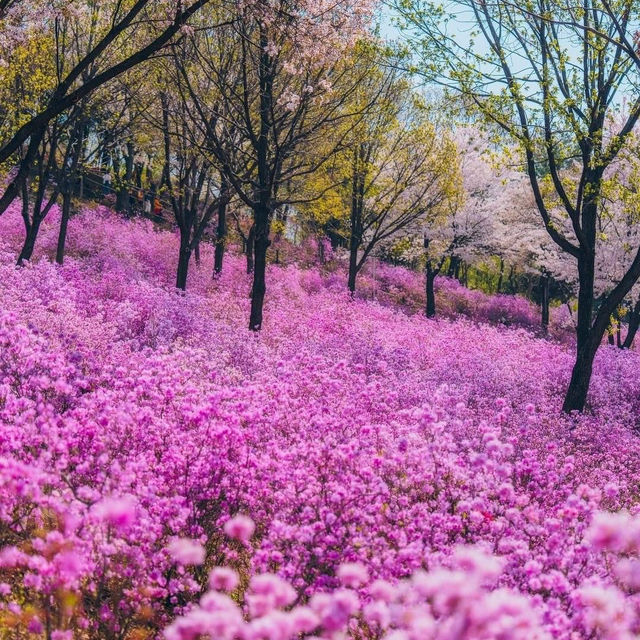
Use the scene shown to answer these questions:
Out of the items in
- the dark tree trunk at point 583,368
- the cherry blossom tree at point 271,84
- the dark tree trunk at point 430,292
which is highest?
the cherry blossom tree at point 271,84

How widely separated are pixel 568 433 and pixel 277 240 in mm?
31330

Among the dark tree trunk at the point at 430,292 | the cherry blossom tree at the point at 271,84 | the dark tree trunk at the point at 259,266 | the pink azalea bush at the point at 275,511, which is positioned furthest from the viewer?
the dark tree trunk at the point at 430,292

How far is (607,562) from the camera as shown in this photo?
466 centimetres

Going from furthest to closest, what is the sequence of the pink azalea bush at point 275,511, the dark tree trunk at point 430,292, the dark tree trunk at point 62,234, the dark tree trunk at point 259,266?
1. the dark tree trunk at point 430,292
2. the dark tree trunk at point 62,234
3. the dark tree trunk at point 259,266
4. the pink azalea bush at point 275,511

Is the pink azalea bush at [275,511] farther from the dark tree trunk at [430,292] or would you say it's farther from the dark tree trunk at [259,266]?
the dark tree trunk at [430,292]

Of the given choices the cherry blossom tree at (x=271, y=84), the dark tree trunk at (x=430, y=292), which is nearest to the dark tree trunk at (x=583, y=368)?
the cherry blossom tree at (x=271, y=84)

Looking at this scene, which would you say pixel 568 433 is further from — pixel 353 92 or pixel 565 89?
pixel 353 92

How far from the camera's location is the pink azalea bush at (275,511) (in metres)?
2.25

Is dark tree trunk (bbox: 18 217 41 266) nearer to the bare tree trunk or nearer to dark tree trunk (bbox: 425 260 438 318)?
the bare tree trunk

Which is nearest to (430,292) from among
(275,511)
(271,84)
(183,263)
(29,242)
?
(183,263)

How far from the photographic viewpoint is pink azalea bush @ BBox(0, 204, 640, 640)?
7.38 feet

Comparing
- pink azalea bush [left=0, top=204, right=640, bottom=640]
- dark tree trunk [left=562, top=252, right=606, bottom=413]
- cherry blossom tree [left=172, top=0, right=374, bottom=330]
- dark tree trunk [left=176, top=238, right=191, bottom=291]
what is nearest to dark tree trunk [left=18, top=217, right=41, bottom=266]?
dark tree trunk [left=176, top=238, right=191, bottom=291]

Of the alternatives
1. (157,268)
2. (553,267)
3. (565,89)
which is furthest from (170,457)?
(553,267)

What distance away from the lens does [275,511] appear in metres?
5.21
